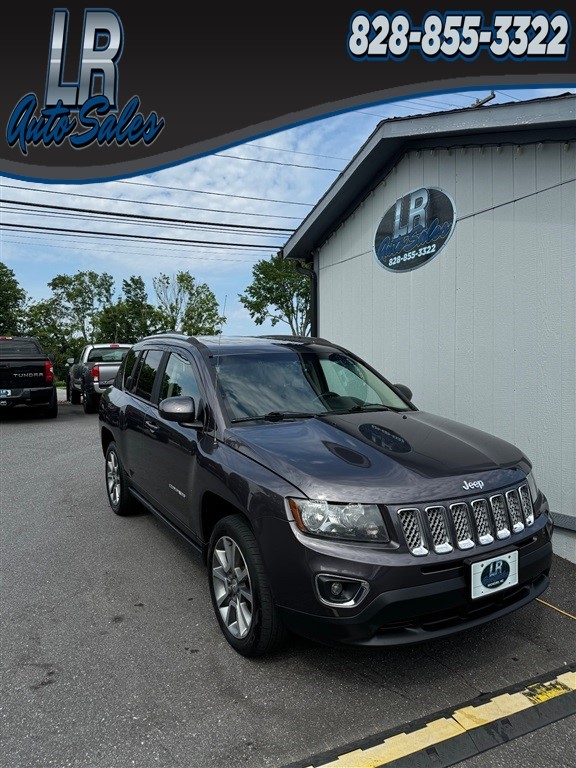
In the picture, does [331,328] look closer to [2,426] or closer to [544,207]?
[544,207]

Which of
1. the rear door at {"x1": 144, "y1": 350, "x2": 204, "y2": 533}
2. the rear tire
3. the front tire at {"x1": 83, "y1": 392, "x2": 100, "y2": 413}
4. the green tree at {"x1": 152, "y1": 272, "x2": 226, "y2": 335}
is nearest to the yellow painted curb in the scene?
the rear door at {"x1": 144, "y1": 350, "x2": 204, "y2": 533}

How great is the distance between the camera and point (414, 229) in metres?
6.53

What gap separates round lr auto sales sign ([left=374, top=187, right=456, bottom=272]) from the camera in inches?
241

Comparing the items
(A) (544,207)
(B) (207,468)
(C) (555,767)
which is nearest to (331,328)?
(A) (544,207)

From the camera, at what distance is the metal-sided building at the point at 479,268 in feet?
15.8

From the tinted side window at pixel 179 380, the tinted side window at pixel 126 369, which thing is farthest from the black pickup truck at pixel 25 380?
the tinted side window at pixel 179 380

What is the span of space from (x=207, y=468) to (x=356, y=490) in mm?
1096

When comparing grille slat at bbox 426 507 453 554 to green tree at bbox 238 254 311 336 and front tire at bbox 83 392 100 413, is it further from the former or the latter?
green tree at bbox 238 254 311 336

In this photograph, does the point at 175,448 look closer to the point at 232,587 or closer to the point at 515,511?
the point at 232,587

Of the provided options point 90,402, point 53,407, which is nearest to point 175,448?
point 53,407

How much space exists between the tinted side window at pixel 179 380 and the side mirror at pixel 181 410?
17 centimetres

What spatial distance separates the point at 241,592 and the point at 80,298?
59.7 metres

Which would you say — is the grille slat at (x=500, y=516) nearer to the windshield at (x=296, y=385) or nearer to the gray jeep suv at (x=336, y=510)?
the gray jeep suv at (x=336, y=510)

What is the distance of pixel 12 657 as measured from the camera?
10.0 feet
